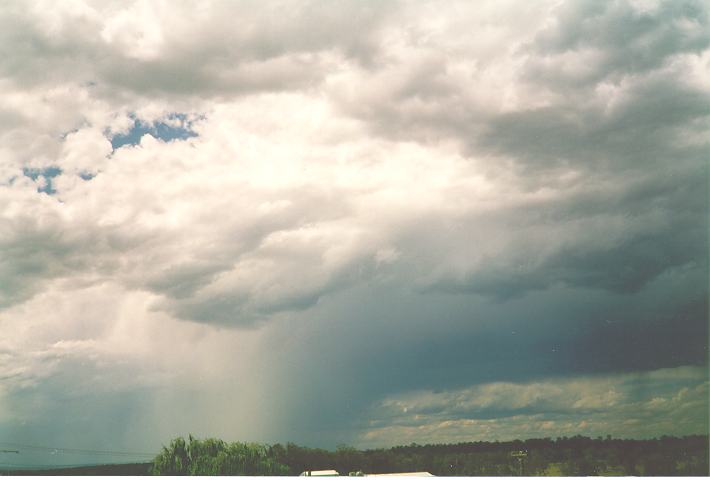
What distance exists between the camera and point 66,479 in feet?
63.6

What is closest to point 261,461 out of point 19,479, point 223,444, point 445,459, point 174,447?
point 223,444

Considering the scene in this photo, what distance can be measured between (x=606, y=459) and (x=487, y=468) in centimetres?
1939

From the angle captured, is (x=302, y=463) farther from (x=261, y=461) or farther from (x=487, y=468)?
(x=487, y=468)

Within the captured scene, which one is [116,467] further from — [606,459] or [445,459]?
[606,459]

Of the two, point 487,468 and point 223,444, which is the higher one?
point 223,444

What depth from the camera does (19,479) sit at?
19406 mm

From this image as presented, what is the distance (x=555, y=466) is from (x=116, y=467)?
75689 mm

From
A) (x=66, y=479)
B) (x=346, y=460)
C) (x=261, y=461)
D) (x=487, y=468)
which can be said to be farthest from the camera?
(x=487, y=468)

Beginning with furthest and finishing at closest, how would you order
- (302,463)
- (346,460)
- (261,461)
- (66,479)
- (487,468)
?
(487,468) → (346,460) → (302,463) → (261,461) → (66,479)

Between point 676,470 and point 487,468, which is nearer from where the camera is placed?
point 676,470

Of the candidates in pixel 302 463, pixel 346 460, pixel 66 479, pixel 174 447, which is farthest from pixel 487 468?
pixel 66 479

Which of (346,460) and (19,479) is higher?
(19,479)

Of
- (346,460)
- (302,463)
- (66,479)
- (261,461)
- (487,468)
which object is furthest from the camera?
(487,468)

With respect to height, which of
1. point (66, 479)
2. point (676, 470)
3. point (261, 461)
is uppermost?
point (66, 479)
